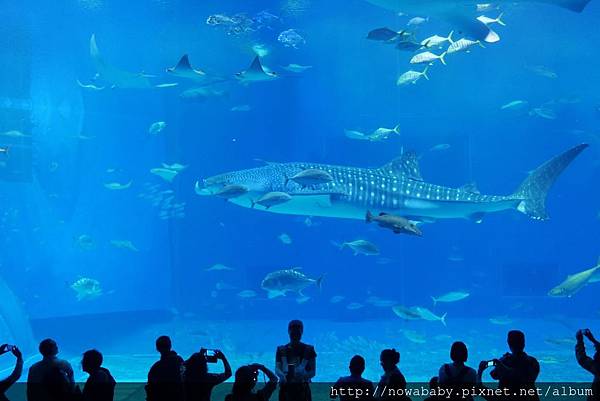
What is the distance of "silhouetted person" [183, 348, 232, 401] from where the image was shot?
259 centimetres

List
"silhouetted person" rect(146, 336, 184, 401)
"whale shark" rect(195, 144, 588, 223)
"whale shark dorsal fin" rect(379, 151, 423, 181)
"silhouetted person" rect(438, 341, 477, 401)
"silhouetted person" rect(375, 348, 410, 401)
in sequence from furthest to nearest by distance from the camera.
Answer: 1. "whale shark dorsal fin" rect(379, 151, 423, 181)
2. "whale shark" rect(195, 144, 588, 223)
3. "silhouetted person" rect(146, 336, 184, 401)
4. "silhouetted person" rect(438, 341, 477, 401)
5. "silhouetted person" rect(375, 348, 410, 401)

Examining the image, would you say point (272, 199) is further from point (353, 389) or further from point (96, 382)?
point (353, 389)

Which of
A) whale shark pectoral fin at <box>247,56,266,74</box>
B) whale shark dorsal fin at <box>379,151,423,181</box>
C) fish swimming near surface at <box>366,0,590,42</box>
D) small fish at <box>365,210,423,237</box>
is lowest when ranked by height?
small fish at <box>365,210,423,237</box>

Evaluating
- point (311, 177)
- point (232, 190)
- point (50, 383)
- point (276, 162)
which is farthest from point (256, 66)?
point (50, 383)

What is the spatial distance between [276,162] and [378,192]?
4347mm

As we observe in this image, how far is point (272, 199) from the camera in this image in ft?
20.0

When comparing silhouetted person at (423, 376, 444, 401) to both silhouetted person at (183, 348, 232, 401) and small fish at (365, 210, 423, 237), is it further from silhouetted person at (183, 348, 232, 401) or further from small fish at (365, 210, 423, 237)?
small fish at (365, 210, 423, 237)

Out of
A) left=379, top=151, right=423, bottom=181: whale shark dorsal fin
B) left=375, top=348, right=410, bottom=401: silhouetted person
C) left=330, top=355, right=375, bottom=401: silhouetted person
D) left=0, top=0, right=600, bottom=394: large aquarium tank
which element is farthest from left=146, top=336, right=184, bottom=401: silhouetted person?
left=0, top=0, right=600, bottom=394: large aquarium tank

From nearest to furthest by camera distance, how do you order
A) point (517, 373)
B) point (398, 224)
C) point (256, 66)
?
1. point (517, 373)
2. point (398, 224)
3. point (256, 66)

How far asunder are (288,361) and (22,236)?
60.3 feet

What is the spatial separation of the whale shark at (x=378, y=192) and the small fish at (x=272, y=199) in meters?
0.10

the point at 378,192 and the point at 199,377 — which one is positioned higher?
the point at 378,192

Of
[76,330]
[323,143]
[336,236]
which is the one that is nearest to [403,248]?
[336,236]

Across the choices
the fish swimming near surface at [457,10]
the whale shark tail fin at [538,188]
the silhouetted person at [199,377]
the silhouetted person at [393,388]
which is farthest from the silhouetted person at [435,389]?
the fish swimming near surface at [457,10]
